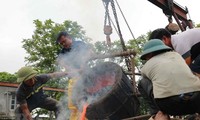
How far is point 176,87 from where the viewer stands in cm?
271

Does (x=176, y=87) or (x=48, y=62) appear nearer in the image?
(x=176, y=87)

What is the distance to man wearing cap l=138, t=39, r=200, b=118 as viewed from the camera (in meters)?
2.69

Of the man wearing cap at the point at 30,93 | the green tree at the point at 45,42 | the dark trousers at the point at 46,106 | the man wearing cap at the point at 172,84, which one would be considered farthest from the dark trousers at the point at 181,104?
the green tree at the point at 45,42

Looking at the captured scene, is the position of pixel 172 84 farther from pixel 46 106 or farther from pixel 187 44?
pixel 46 106

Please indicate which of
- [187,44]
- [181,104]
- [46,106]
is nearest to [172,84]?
[181,104]

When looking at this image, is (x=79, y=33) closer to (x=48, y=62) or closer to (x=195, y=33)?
(x=48, y=62)

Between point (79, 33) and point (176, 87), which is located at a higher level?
point (79, 33)

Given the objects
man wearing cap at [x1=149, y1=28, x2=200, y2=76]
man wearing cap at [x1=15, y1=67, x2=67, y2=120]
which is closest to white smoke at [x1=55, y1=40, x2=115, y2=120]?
man wearing cap at [x1=15, y1=67, x2=67, y2=120]

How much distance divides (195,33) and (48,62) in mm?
18124

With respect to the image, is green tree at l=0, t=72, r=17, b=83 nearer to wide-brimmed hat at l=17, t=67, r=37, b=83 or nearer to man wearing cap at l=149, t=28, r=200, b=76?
wide-brimmed hat at l=17, t=67, r=37, b=83

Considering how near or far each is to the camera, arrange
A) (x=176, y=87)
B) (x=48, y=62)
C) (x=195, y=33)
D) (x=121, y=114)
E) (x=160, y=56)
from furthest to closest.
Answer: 1. (x=48, y=62)
2. (x=121, y=114)
3. (x=195, y=33)
4. (x=160, y=56)
5. (x=176, y=87)

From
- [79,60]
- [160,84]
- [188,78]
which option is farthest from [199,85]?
[79,60]

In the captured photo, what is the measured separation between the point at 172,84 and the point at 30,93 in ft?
11.5

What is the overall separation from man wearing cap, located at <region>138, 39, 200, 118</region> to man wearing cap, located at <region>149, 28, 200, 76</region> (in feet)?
1.14
